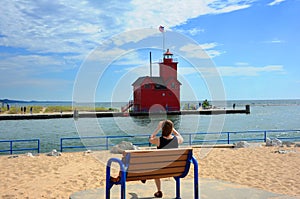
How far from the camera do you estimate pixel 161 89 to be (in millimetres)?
53344

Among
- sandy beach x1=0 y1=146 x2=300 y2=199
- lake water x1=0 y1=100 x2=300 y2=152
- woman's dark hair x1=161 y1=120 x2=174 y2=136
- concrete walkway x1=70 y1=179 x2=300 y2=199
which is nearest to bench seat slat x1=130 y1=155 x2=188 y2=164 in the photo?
woman's dark hair x1=161 y1=120 x2=174 y2=136

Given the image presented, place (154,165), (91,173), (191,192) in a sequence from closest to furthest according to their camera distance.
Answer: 1. (154,165)
2. (191,192)
3. (91,173)

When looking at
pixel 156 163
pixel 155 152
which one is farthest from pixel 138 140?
pixel 155 152

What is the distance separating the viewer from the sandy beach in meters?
6.86

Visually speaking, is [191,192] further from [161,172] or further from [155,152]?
[155,152]

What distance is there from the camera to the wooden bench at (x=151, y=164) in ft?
14.8

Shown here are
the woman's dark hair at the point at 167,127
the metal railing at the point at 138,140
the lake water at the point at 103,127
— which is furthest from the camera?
the lake water at the point at 103,127

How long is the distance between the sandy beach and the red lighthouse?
126 ft

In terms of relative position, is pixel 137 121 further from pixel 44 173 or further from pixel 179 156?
pixel 179 156

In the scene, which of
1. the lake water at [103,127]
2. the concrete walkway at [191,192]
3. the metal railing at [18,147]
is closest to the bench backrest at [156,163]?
the concrete walkway at [191,192]

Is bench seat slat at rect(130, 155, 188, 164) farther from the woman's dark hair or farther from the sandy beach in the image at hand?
the sandy beach

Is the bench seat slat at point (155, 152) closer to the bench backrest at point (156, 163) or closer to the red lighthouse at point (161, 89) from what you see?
the bench backrest at point (156, 163)

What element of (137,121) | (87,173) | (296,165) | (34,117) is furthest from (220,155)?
(34,117)

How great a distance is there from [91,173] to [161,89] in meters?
44.8
